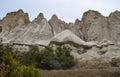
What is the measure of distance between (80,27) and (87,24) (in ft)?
5.12

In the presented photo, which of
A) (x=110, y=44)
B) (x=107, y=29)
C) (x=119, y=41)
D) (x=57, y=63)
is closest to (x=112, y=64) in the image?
(x=57, y=63)

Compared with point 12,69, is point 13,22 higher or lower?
higher

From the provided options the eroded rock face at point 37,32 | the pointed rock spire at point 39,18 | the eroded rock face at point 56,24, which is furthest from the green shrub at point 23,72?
the eroded rock face at point 56,24

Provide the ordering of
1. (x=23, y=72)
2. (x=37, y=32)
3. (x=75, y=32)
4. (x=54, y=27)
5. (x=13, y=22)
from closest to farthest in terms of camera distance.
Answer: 1. (x=23, y=72)
2. (x=37, y=32)
3. (x=75, y=32)
4. (x=54, y=27)
5. (x=13, y=22)

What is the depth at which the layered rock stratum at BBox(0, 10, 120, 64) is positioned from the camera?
54.0 metres

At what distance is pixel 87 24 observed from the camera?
70.1m

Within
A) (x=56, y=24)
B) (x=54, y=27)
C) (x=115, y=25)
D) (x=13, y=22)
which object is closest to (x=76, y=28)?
(x=56, y=24)

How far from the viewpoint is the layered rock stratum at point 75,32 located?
54031 mm

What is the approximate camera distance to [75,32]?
6912 cm

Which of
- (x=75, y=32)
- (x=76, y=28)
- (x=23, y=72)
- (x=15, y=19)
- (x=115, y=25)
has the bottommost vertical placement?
(x=23, y=72)

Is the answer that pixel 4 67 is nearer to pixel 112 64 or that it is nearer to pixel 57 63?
pixel 57 63

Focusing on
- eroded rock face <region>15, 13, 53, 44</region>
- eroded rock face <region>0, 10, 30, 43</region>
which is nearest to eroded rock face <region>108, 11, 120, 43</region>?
eroded rock face <region>15, 13, 53, 44</region>

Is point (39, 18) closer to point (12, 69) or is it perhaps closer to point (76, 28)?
point (76, 28)

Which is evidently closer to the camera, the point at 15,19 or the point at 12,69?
the point at 12,69
